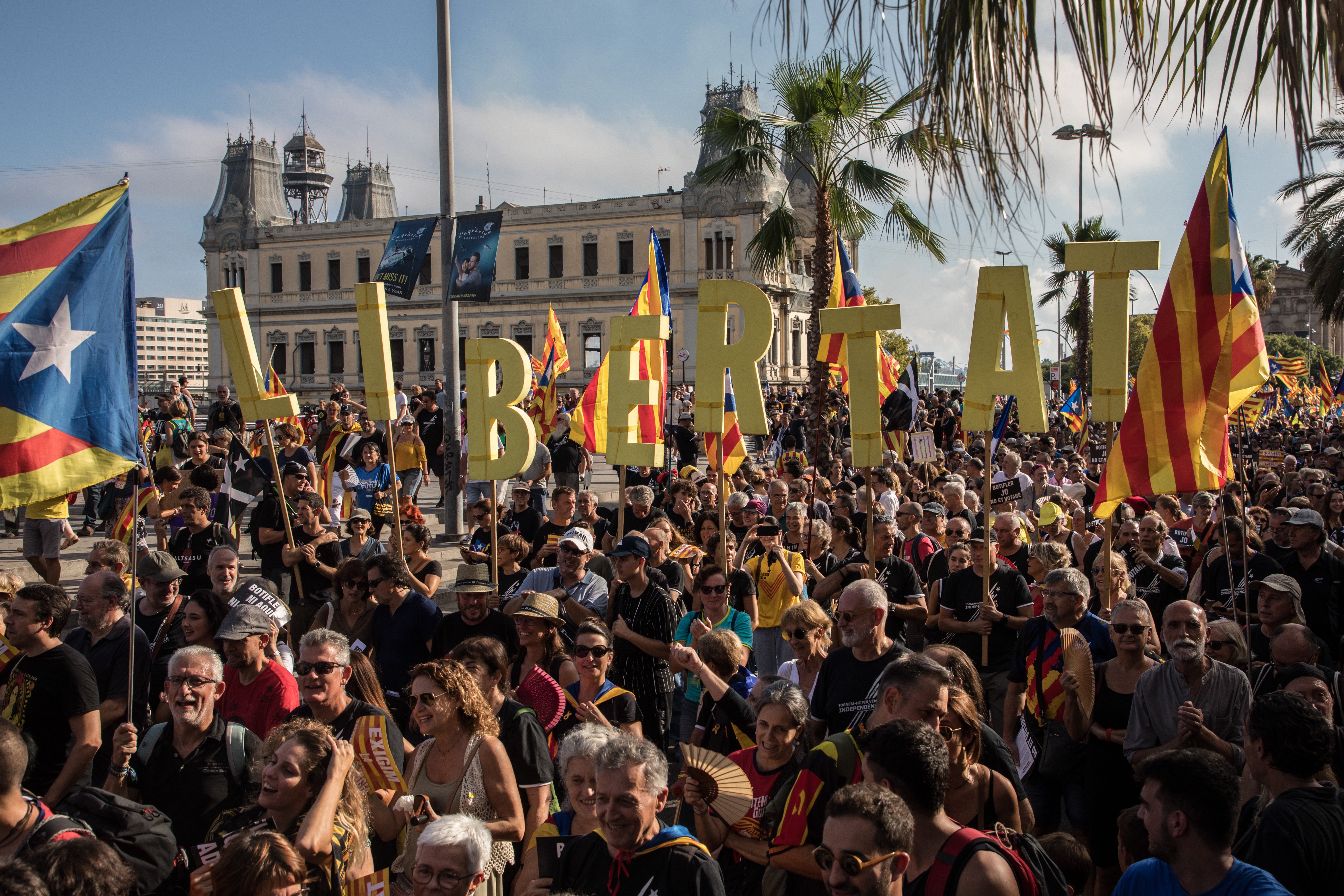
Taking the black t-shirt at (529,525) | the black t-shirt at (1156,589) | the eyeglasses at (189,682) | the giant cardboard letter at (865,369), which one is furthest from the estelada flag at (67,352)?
the black t-shirt at (1156,589)

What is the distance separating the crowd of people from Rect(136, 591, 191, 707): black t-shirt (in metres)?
0.02

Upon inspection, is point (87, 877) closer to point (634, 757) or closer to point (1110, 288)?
point (634, 757)

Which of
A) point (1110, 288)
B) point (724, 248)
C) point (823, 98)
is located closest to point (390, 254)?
point (823, 98)

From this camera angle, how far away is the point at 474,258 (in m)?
12.4

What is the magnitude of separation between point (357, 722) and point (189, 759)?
23.7 inches

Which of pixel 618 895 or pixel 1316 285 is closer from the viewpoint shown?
pixel 618 895

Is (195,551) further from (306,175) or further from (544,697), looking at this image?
(306,175)

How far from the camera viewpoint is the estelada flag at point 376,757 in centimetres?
382

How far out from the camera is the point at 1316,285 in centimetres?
1792

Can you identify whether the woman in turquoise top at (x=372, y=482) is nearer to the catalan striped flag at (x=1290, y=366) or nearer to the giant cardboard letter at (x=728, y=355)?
the giant cardboard letter at (x=728, y=355)

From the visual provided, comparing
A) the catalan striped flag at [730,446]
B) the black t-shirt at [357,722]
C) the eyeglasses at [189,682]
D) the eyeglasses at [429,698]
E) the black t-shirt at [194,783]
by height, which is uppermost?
the catalan striped flag at [730,446]

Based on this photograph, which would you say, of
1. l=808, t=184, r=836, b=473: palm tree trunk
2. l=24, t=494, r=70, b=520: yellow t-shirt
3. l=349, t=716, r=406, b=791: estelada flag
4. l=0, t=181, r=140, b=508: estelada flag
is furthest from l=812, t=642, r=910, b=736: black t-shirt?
l=808, t=184, r=836, b=473: palm tree trunk

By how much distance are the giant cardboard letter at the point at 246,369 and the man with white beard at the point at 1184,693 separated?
5.48m

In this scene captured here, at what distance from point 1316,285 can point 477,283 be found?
1467 cm
